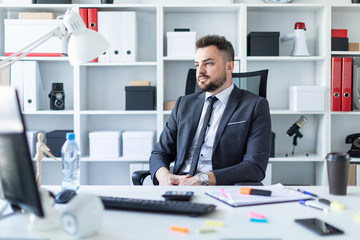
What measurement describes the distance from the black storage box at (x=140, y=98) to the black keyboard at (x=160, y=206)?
201 centimetres

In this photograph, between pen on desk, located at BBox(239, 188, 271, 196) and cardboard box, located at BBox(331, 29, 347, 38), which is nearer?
pen on desk, located at BBox(239, 188, 271, 196)

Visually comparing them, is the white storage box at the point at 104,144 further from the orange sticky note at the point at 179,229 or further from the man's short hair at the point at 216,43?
the orange sticky note at the point at 179,229

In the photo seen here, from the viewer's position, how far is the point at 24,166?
0.92 metres

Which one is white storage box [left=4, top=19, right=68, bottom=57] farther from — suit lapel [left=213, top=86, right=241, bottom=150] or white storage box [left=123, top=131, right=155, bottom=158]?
suit lapel [left=213, top=86, right=241, bottom=150]

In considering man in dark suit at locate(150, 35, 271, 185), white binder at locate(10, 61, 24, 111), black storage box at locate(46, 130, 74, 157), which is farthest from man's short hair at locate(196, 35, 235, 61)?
white binder at locate(10, 61, 24, 111)

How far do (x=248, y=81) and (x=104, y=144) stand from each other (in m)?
1.39

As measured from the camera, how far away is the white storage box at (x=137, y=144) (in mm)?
3240

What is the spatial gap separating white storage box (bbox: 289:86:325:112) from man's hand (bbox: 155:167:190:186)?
5.20ft

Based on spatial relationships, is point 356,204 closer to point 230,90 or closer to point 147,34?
point 230,90

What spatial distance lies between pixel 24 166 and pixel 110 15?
97.1 inches

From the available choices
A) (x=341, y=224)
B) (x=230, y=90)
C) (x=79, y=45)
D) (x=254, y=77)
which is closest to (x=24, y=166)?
(x=79, y=45)

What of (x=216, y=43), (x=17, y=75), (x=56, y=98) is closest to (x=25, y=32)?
(x=17, y=75)

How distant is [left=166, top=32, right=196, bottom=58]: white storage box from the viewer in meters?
3.22

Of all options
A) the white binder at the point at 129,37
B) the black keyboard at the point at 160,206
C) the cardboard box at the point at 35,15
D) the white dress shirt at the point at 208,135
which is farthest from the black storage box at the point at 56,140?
the black keyboard at the point at 160,206
